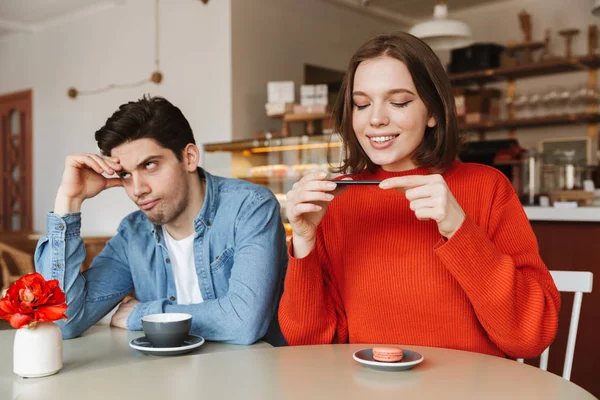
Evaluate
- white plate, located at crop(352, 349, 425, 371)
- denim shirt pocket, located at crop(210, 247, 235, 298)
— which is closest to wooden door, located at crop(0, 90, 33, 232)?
denim shirt pocket, located at crop(210, 247, 235, 298)

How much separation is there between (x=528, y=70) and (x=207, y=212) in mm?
4234

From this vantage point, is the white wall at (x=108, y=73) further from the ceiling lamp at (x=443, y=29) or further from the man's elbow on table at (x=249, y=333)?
the man's elbow on table at (x=249, y=333)

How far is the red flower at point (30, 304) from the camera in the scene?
113 centimetres

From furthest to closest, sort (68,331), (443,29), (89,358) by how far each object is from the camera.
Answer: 1. (443,29)
2. (68,331)
3. (89,358)

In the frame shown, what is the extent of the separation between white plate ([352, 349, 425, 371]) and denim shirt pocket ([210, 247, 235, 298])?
25.7 inches

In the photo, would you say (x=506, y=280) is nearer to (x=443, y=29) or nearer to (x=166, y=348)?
(x=166, y=348)

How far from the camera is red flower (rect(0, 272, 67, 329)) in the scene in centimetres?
113

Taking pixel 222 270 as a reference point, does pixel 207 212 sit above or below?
above

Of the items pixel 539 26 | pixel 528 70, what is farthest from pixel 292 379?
pixel 539 26

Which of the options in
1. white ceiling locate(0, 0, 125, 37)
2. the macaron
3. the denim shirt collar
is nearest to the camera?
the macaron

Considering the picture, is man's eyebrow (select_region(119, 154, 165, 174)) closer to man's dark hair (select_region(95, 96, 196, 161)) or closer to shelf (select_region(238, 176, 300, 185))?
man's dark hair (select_region(95, 96, 196, 161))

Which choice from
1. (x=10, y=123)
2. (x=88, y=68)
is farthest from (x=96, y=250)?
(x=10, y=123)

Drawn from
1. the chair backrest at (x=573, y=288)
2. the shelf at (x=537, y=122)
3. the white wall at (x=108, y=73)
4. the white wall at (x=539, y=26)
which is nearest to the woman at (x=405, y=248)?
the chair backrest at (x=573, y=288)

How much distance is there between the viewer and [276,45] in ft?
16.2
